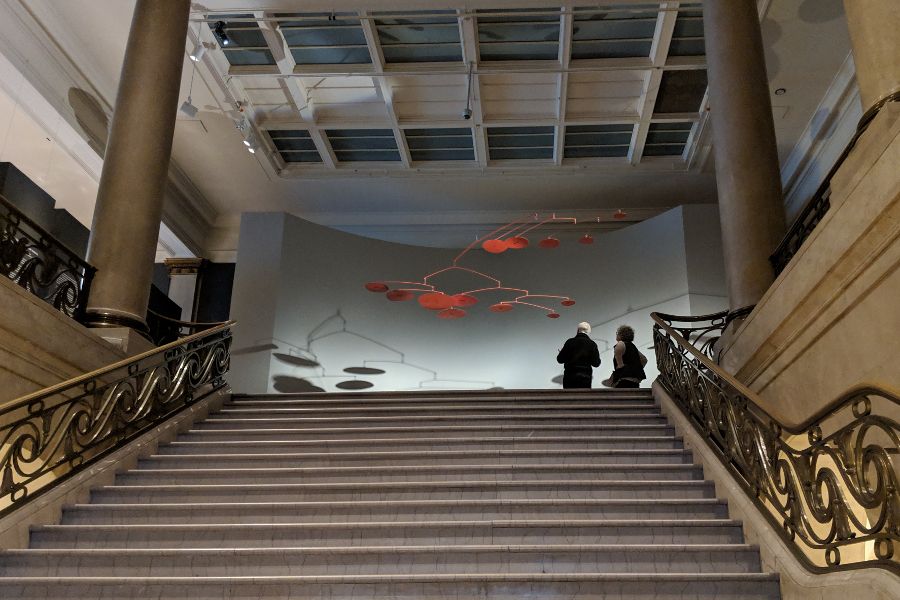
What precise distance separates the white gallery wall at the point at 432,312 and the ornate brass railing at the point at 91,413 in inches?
241

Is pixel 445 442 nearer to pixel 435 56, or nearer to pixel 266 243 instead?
pixel 435 56

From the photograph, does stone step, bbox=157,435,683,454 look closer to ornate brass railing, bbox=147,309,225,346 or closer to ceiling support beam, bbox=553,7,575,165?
ornate brass railing, bbox=147,309,225,346

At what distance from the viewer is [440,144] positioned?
583 inches

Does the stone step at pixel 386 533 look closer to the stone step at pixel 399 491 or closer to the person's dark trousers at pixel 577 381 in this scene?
the stone step at pixel 399 491

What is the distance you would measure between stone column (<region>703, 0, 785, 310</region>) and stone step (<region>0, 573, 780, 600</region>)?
13.3 feet

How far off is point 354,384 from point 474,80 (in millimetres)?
5872

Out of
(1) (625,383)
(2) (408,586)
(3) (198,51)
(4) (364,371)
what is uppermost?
(3) (198,51)

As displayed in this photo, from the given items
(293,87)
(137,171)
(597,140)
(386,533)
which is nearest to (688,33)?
(597,140)

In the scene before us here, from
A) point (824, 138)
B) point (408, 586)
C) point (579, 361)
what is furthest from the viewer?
point (824, 138)

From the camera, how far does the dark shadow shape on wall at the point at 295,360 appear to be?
1473 cm

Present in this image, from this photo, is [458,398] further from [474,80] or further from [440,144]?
[440,144]

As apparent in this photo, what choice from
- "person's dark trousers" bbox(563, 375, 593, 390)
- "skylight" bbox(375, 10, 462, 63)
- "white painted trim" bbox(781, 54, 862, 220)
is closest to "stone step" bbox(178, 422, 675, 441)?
"person's dark trousers" bbox(563, 375, 593, 390)

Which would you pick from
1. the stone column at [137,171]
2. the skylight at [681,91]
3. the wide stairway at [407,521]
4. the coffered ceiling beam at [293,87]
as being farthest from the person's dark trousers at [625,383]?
the coffered ceiling beam at [293,87]

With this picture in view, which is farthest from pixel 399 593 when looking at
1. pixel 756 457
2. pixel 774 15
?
pixel 774 15
